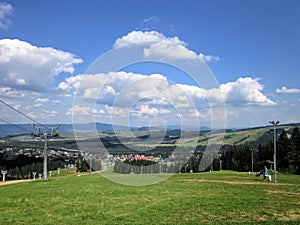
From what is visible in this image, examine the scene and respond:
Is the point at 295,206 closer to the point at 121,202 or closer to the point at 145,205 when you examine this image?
the point at 145,205

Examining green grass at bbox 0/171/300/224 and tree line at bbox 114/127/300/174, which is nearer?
green grass at bbox 0/171/300/224

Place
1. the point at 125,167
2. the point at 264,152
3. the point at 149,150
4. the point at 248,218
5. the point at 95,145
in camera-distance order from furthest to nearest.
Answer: the point at 264,152
the point at 125,167
the point at 149,150
the point at 95,145
the point at 248,218

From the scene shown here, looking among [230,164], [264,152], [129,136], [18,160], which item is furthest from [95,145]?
[18,160]

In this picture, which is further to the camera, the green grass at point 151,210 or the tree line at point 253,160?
the tree line at point 253,160

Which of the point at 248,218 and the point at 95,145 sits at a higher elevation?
the point at 95,145

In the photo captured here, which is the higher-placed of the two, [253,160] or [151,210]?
[151,210]

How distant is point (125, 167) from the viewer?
281 feet

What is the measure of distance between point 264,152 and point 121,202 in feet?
260

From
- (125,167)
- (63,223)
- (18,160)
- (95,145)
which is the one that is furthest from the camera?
(18,160)

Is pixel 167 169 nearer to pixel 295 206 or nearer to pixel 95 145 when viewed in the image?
pixel 95 145

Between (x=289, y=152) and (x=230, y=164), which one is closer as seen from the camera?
(x=289, y=152)

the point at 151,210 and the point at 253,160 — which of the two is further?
the point at 253,160

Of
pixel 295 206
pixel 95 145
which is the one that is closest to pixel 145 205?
pixel 295 206

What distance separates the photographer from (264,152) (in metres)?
91.4
